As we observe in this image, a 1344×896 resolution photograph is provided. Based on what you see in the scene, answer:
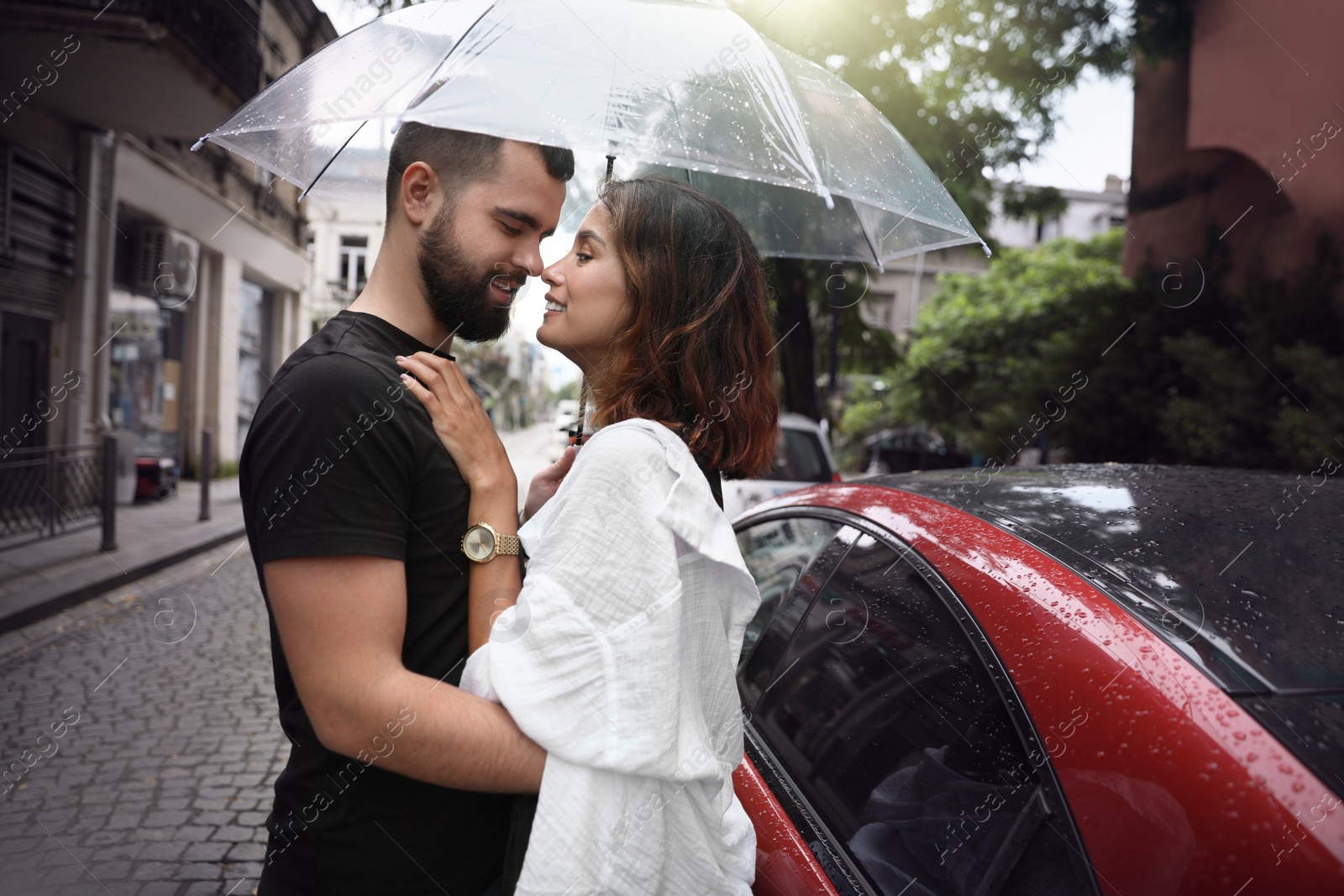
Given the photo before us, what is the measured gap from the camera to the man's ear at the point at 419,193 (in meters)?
1.50

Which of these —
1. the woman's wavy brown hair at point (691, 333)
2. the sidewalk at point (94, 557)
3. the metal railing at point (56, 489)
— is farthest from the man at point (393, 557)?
the metal railing at point (56, 489)

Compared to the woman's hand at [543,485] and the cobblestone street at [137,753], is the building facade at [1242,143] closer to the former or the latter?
the woman's hand at [543,485]

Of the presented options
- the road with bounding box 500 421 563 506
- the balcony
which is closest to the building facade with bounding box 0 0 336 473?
the balcony

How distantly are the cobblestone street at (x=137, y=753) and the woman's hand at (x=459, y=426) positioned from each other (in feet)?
8.33

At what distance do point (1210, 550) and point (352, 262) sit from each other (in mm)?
26585

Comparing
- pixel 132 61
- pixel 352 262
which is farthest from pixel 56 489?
pixel 352 262

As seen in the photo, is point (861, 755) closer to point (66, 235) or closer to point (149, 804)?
point (149, 804)

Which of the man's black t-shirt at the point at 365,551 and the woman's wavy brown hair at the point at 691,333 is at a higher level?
the woman's wavy brown hair at the point at 691,333

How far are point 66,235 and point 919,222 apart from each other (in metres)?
12.0

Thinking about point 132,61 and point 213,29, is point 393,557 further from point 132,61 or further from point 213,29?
point 213,29

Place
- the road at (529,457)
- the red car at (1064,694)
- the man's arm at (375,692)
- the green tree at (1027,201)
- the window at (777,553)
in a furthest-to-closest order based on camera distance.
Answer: the green tree at (1027,201) → the road at (529,457) → the window at (777,553) → the man's arm at (375,692) → the red car at (1064,694)

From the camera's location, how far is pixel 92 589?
720 centimetres

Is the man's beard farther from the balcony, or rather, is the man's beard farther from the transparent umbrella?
the balcony

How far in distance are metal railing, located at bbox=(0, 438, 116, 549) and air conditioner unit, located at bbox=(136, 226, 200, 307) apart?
19.3ft
